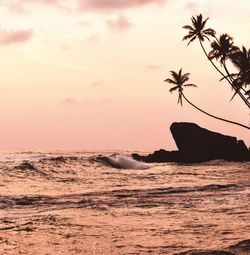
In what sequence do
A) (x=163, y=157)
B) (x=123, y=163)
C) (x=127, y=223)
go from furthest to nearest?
(x=163, y=157) < (x=123, y=163) < (x=127, y=223)

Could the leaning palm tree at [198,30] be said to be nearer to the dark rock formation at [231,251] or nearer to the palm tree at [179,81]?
the palm tree at [179,81]

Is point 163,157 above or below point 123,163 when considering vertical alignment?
above

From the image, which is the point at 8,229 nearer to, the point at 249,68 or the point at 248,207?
the point at 248,207

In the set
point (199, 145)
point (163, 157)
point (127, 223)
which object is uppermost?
point (199, 145)

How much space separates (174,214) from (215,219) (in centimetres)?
158

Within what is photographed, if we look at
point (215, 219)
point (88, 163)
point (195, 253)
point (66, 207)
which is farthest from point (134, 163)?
point (195, 253)

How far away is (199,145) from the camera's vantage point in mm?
52000

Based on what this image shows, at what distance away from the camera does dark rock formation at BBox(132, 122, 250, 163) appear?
51500mm

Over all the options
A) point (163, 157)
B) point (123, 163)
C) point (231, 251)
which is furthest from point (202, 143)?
point (231, 251)

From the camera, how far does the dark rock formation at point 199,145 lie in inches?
2028

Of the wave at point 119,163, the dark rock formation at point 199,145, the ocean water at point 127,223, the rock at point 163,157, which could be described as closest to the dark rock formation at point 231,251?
the ocean water at point 127,223

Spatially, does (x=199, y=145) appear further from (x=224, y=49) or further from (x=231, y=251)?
(x=231, y=251)

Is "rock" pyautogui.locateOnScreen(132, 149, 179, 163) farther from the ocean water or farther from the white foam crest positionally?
the ocean water

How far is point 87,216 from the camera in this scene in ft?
43.5
